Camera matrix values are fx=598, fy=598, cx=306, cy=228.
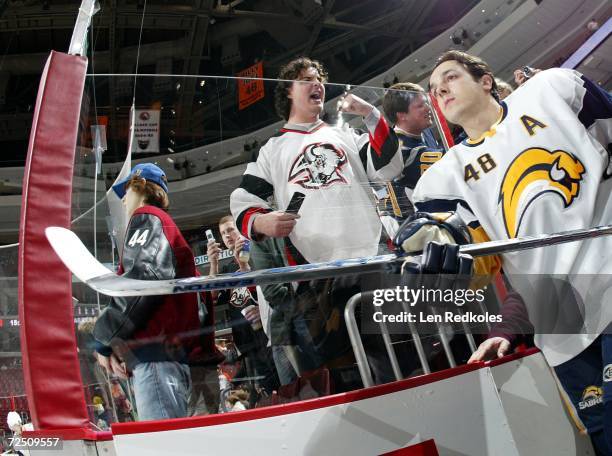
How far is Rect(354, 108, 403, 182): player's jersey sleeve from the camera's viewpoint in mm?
1427

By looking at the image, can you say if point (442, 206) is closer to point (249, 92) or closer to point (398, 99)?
point (398, 99)

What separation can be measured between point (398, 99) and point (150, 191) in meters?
0.67

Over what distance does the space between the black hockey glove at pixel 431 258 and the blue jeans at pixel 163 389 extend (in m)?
0.50

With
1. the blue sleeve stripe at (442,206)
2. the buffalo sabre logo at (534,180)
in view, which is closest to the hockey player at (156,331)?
the blue sleeve stripe at (442,206)

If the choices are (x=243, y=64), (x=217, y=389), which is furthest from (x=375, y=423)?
(x=243, y=64)

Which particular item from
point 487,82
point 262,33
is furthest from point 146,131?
Answer: point 262,33

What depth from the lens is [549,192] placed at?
4.28ft

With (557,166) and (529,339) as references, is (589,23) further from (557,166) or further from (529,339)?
(529,339)

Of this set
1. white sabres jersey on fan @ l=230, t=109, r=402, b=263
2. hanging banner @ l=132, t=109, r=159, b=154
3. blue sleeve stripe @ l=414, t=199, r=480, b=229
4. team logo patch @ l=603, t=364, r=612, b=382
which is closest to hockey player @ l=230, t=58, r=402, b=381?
white sabres jersey on fan @ l=230, t=109, r=402, b=263

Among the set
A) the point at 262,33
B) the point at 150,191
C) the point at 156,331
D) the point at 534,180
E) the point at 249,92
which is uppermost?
the point at 262,33

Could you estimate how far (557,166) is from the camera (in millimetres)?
1305

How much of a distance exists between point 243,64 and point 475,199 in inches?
35.8

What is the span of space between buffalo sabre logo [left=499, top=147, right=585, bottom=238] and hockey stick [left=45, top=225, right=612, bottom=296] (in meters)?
0.20

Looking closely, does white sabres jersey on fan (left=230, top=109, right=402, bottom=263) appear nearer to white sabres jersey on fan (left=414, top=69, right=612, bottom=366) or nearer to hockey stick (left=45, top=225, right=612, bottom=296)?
white sabres jersey on fan (left=414, top=69, right=612, bottom=366)
